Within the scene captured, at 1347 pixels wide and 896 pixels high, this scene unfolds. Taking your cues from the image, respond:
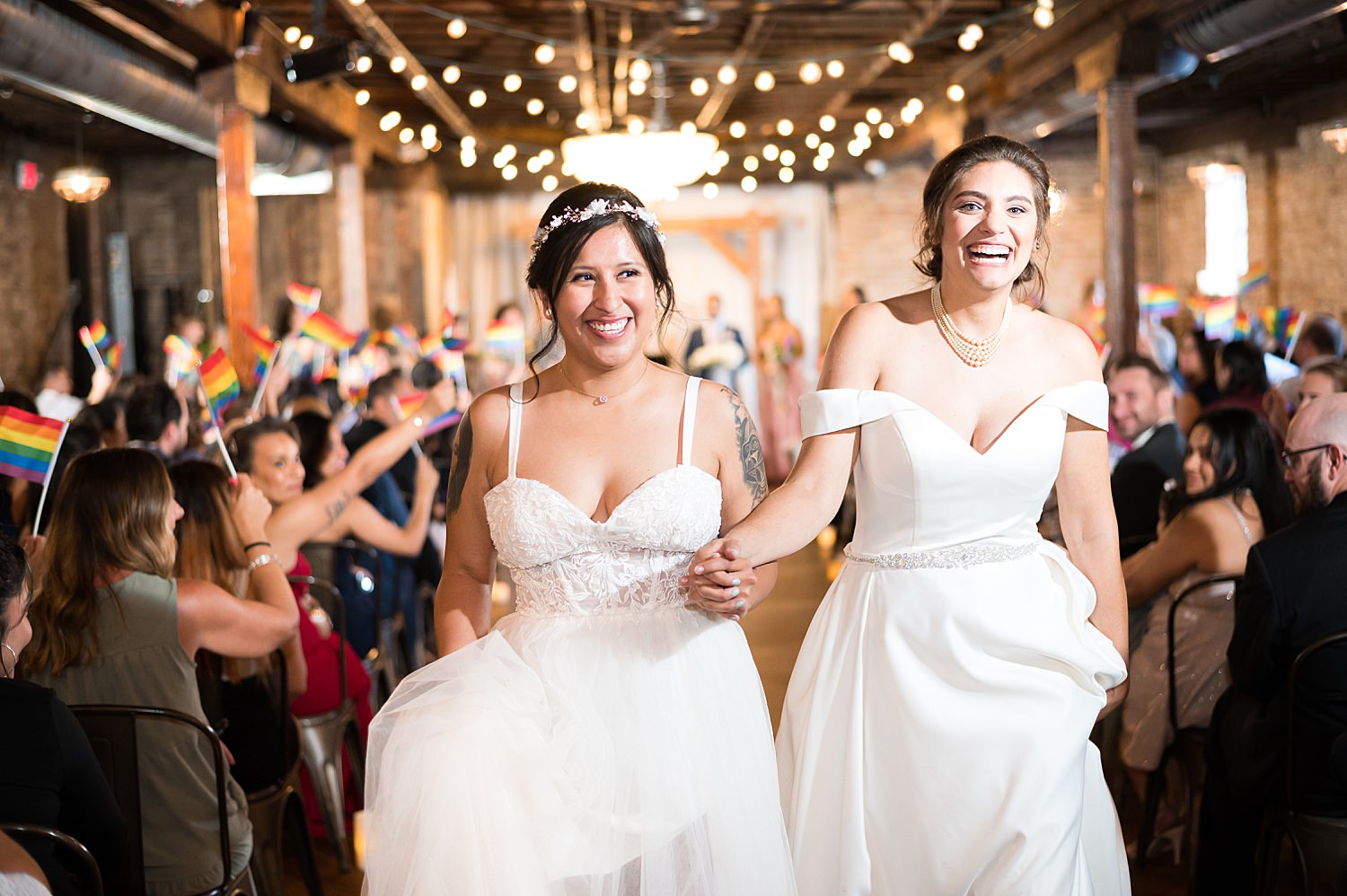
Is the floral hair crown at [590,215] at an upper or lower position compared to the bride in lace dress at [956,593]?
upper

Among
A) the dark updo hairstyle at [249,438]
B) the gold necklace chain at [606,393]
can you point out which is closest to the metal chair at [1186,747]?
the gold necklace chain at [606,393]

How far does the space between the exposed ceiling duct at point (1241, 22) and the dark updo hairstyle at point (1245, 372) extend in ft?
5.31

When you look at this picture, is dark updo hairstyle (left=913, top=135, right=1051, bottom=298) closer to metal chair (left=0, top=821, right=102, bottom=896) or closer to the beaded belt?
the beaded belt

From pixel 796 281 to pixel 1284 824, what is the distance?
14.7m

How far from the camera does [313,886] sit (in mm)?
3443

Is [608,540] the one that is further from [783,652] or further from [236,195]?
[236,195]

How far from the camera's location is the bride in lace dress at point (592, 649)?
1.92m

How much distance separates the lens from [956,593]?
2252 mm

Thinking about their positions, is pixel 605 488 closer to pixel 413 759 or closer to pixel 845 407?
pixel 845 407

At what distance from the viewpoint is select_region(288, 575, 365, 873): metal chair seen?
12.6 feet

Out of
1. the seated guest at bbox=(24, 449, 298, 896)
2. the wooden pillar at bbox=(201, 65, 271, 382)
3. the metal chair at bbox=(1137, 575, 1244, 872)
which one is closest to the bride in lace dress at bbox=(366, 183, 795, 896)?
the seated guest at bbox=(24, 449, 298, 896)

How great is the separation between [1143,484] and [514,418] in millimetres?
2745

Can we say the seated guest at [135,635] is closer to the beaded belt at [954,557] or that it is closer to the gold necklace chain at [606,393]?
the gold necklace chain at [606,393]

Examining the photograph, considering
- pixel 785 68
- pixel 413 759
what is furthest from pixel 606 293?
pixel 785 68
